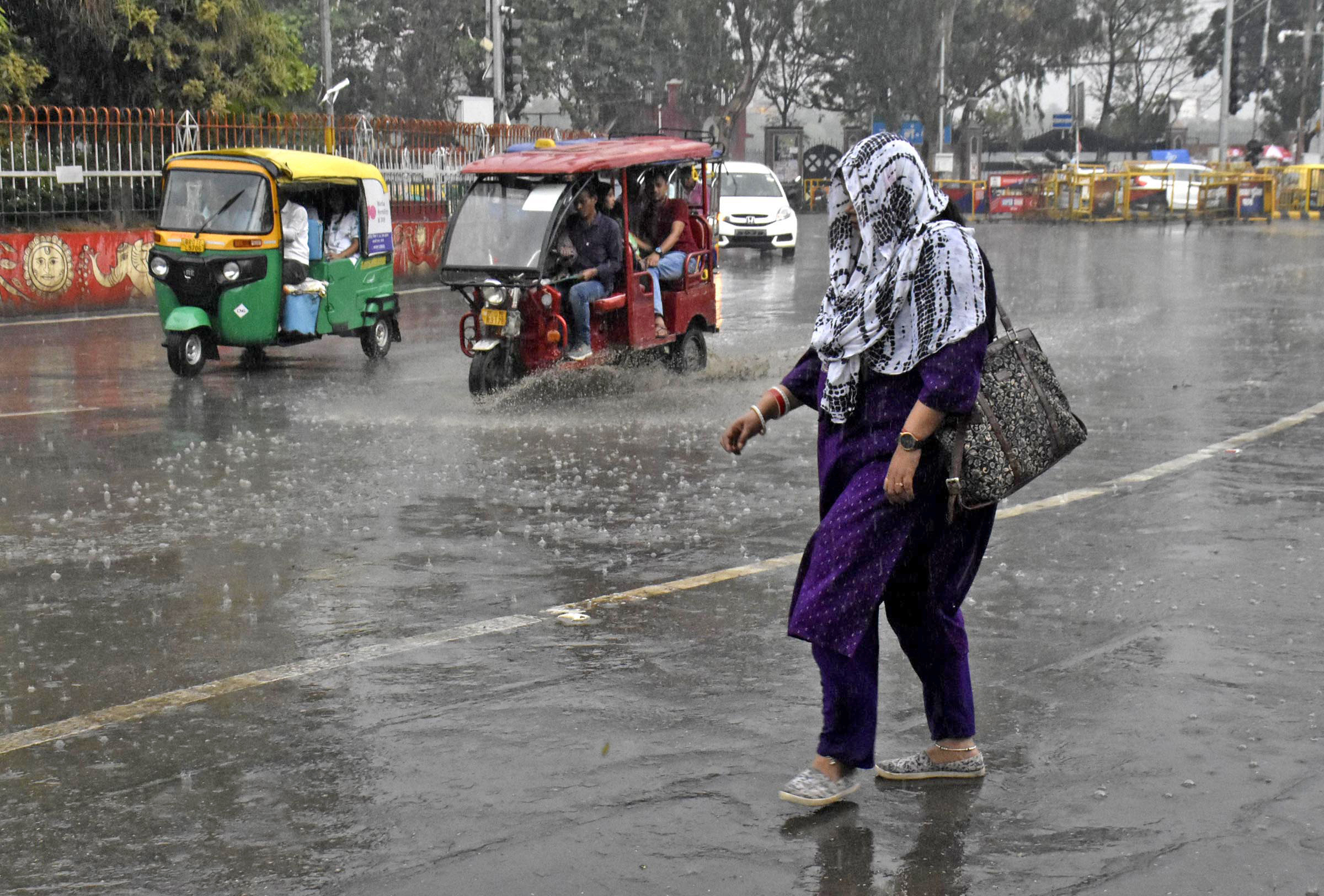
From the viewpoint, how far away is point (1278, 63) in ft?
254

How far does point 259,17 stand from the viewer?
A: 26641mm

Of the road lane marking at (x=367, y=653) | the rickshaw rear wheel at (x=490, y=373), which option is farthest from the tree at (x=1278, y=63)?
the road lane marking at (x=367, y=653)

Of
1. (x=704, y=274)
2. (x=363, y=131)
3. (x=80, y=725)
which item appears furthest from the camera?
(x=363, y=131)

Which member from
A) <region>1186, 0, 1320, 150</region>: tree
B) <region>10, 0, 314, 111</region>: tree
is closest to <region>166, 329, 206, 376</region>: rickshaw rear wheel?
<region>10, 0, 314, 111</region>: tree

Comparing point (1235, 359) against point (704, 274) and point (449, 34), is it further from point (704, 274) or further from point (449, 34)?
point (449, 34)

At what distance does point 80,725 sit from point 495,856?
5.70 ft

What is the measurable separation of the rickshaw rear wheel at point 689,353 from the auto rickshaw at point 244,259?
3263 mm

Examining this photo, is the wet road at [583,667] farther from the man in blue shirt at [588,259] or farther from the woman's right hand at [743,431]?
the man in blue shirt at [588,259]

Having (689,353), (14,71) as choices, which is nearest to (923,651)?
(689,353)

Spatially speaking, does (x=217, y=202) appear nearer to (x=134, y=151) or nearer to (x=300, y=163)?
(x=300, y=163)

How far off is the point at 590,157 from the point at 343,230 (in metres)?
3.56

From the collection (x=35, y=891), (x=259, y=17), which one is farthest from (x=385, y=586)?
(x=259, y=17)

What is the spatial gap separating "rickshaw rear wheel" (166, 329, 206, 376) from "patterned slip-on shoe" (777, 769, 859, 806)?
34.6 ft

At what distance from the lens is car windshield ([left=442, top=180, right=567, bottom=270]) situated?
1249 centimetres
